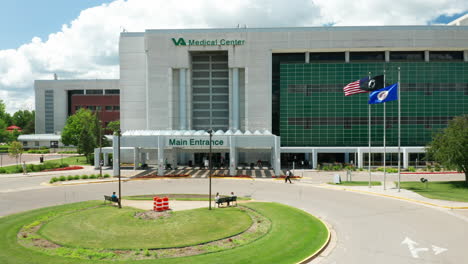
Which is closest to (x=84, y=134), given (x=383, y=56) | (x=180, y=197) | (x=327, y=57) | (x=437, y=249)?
(x=180, y=197)

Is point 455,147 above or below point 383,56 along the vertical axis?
below

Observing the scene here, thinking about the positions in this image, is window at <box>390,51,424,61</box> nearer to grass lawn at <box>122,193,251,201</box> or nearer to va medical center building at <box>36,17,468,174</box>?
va medical center building at <box>36,17,468,174</box>

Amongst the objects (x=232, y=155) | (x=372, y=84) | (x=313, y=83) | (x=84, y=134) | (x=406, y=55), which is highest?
(x=406, y=55)

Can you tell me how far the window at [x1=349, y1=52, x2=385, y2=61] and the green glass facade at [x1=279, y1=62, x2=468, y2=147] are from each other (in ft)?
6.16

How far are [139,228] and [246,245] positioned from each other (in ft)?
22.5

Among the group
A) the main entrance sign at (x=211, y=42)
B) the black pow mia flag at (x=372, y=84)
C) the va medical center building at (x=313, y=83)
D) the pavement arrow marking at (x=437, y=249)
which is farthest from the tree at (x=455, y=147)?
the main entrance sign at (x=211, y=42)

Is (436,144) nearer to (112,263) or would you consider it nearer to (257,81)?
(257,81)

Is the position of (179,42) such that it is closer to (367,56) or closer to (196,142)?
(196,142)

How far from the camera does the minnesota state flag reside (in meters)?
30.2

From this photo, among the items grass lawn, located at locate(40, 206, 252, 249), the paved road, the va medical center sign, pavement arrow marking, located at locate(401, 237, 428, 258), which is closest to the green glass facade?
the va medical center sign

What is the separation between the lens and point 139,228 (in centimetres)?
1834

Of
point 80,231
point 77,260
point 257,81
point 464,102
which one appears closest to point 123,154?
point 257,81

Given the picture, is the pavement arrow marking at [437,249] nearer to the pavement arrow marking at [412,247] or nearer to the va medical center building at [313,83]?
the pavement arrow marking at [412,247]

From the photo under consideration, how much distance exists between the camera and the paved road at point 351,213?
14.9 metres
